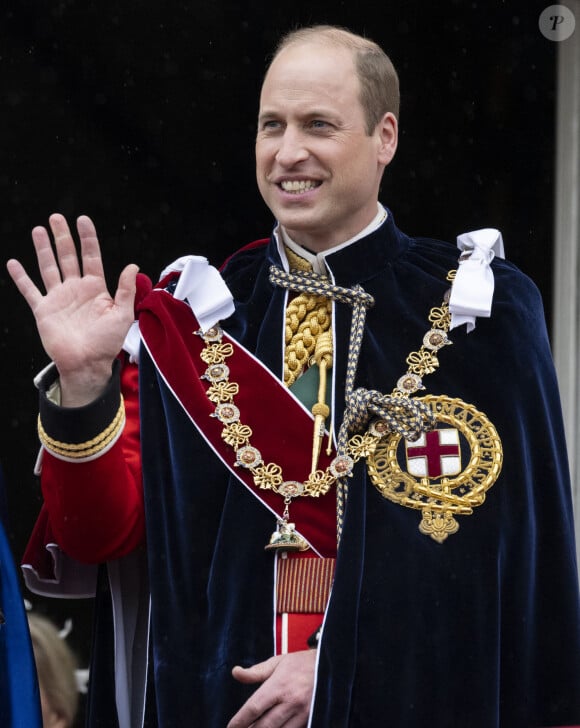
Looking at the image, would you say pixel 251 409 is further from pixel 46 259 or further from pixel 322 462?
pixel 46 259

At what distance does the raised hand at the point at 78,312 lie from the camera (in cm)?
389

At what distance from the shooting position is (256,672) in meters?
3.85

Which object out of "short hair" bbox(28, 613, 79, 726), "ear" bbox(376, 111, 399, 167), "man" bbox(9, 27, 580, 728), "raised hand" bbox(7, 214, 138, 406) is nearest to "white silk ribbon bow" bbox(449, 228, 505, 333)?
"man" bbox(9, 27, 580, 728)

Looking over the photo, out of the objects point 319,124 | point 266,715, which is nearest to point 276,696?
point 266,715

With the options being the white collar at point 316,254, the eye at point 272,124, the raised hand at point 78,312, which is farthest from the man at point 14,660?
the eye at point 272,124

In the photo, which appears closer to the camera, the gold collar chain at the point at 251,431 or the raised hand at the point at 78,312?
the raised hand at the point at 78,312

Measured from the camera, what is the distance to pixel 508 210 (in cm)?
585

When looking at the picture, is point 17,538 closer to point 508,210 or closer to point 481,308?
point 508,210

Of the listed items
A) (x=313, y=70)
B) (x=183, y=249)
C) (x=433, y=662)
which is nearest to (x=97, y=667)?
(x=433, y=662)

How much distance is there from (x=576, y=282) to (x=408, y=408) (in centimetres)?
197

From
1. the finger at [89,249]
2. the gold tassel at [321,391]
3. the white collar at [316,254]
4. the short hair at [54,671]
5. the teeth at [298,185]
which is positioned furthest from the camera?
the short hair at [54,671]

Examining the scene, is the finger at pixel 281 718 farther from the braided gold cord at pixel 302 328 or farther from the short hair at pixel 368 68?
the short hair at pixel 368 68

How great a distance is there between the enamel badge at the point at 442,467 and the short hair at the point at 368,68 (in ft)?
2.32

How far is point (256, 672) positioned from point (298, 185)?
1095mm
